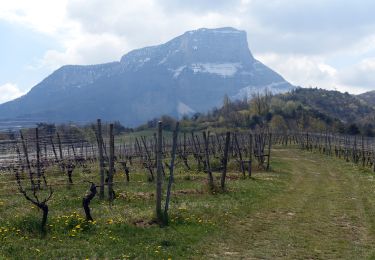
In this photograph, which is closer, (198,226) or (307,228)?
(198,226)

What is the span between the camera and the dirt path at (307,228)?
15008mm

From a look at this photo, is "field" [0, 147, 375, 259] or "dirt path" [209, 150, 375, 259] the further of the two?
"dirt path" [209, 150, 375, 259]

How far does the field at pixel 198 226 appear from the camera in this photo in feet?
46.6

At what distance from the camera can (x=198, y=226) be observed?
691 inches

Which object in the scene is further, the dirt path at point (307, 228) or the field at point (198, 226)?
the dirt path at point (307, 228)

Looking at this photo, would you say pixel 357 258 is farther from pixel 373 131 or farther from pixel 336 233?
pixel 373 131

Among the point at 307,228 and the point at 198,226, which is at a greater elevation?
the point at 198,226

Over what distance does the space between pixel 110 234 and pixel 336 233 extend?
8.34 m

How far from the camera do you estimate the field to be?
46.6 feet

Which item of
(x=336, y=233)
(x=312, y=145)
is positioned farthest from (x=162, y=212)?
(x=312, y=145)

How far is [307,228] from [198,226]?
4.35 metres

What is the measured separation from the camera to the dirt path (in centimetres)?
1501

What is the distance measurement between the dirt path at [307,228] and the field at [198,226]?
0.11 ft

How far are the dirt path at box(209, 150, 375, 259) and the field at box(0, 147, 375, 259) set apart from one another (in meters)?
0.03
